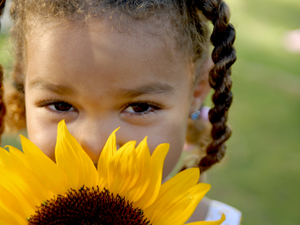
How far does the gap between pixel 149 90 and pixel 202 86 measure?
1.65 feet

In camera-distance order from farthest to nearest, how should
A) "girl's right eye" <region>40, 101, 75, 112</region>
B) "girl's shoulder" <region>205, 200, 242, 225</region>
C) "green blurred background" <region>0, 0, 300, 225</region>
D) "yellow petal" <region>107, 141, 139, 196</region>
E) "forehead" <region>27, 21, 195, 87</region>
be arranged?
"green blurred background" <region>0, 0, 300, 225</region> < "girl's shoulder" <region>205, 200, 242, 225</region> < "girl's right eye" <region>40, 101, 75, 112</region> < "forehead" <region>27, 21, 195, 87</region> < "yellow petal" <region>107, 141, 139, 196</region>

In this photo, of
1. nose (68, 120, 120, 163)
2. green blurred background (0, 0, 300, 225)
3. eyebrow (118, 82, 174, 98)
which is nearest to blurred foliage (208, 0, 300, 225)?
green blurred background (0, 0, 300, 225)

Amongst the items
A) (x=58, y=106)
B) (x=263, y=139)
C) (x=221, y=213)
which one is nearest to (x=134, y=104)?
(x=58, y=106)

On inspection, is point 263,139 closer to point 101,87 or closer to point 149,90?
point 149,90

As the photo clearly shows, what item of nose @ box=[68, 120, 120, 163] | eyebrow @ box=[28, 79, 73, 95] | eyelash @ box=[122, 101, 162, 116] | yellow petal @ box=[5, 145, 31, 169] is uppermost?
eyebrow @ box=[28, 79, 73, 95]

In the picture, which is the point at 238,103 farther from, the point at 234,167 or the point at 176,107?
the point at 176,107

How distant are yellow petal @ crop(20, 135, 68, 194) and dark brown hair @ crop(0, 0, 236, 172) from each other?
17.2 inches

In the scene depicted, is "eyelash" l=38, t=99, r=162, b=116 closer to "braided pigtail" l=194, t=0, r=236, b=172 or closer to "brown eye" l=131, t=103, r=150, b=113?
"brown eye" l=131, t=103, r=150, b=113

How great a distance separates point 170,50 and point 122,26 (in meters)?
0.18

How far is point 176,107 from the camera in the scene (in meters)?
1.24

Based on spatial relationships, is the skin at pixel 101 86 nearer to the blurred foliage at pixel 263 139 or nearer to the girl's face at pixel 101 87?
the girl's face at pixel 101 87

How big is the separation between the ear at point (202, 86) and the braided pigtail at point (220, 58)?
0.19 meters

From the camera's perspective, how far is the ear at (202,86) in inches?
60.3

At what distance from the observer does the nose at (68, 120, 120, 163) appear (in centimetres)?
109
